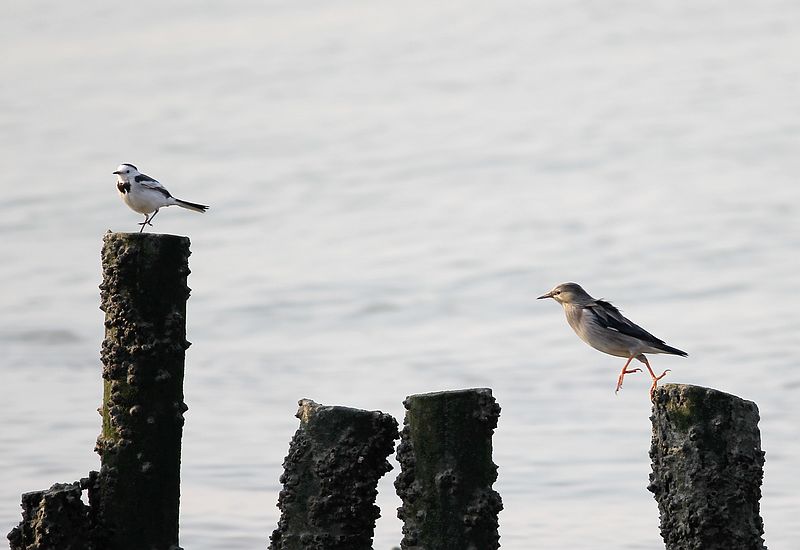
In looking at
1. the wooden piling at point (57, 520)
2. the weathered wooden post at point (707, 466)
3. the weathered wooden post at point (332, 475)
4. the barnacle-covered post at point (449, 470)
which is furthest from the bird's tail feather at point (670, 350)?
the wooden piling at point (57, 520)

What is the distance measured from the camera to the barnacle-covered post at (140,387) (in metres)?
10.3

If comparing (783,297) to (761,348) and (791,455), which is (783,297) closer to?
(761,348)

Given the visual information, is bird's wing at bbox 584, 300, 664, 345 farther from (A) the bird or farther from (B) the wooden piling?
(B) the wooden piling

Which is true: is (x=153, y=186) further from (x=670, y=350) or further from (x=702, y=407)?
(x=702, y=407)

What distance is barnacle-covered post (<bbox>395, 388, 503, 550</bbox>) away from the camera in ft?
33.1

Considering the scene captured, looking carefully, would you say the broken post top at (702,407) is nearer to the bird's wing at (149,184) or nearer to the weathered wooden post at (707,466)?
the weathered wooden post at (707,466)

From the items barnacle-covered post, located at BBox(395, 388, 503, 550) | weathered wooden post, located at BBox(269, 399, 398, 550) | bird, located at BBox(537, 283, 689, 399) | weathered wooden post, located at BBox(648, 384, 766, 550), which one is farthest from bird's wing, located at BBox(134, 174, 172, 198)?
weathered wooden post, located at BBox(648, 384, 766, 550)

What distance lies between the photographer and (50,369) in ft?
82.0

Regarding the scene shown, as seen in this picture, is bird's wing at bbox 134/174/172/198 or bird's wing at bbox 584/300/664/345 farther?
bird's wing at bbox 134/174/172/198

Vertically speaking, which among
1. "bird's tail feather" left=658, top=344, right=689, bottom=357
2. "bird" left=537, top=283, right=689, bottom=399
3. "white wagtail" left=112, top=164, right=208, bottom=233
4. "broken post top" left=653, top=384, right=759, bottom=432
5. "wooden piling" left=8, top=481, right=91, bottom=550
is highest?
"white wagtail" left=112, top=164, right=208, bottom=233

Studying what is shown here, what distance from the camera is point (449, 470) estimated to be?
10.1m

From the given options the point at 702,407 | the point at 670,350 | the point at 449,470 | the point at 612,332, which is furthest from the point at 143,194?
the point at 702,407

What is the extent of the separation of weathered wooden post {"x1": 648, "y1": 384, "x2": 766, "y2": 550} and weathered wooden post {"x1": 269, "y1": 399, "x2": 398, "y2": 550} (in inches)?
68.2

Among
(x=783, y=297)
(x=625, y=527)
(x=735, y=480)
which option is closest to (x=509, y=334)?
(x=783, y=297)
